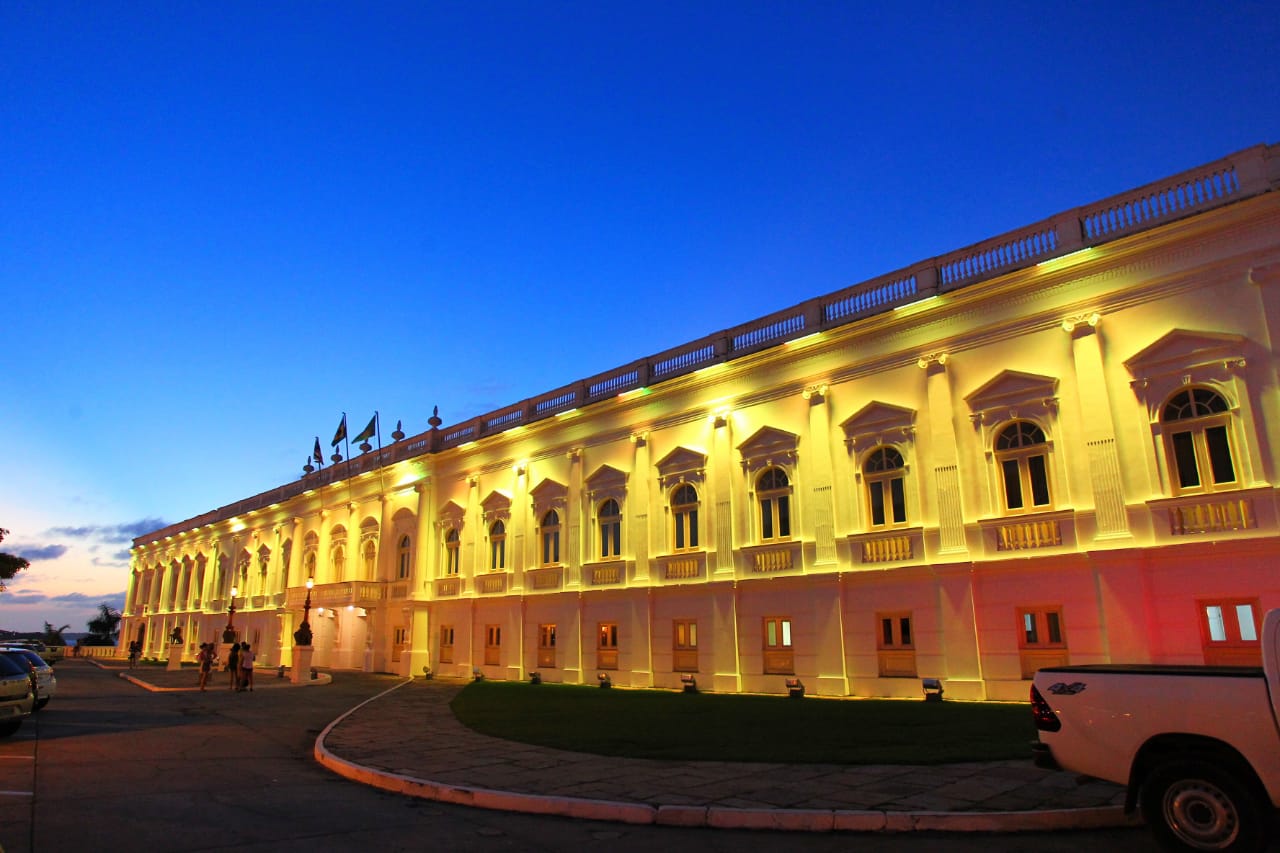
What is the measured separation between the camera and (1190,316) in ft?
54.5

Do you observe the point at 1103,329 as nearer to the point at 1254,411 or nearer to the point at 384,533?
the point at 1254,411

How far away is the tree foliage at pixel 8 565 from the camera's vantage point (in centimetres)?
5689

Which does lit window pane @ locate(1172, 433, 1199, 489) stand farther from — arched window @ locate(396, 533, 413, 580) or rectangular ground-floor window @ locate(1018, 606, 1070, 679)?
arched window @ locate(396, 533, 413, 580)

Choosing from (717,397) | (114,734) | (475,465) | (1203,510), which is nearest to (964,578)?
(1203,510)

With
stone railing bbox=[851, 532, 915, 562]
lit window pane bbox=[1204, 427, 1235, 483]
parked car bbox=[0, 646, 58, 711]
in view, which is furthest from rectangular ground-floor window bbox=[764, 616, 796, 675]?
parked car bbox=[0, 646, 58, 711]

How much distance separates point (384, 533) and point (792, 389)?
2317 cm

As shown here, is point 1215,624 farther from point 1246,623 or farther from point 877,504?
point 877,504

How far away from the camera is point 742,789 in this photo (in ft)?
29.5

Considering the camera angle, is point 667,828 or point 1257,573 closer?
point 667,828

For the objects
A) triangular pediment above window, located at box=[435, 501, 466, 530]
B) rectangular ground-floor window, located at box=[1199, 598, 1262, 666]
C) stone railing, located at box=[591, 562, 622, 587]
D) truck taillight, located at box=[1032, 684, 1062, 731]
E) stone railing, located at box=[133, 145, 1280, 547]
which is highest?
stone railing, located at box=[133, 145, 1280, 547]

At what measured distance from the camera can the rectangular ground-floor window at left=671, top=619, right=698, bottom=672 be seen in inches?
957

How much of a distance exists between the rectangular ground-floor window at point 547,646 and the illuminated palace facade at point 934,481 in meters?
0.14

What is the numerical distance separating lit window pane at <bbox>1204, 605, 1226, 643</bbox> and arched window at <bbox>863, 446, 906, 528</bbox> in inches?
251

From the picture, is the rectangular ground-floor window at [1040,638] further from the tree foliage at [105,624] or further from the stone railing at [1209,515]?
the tree foliage at [105,624]
